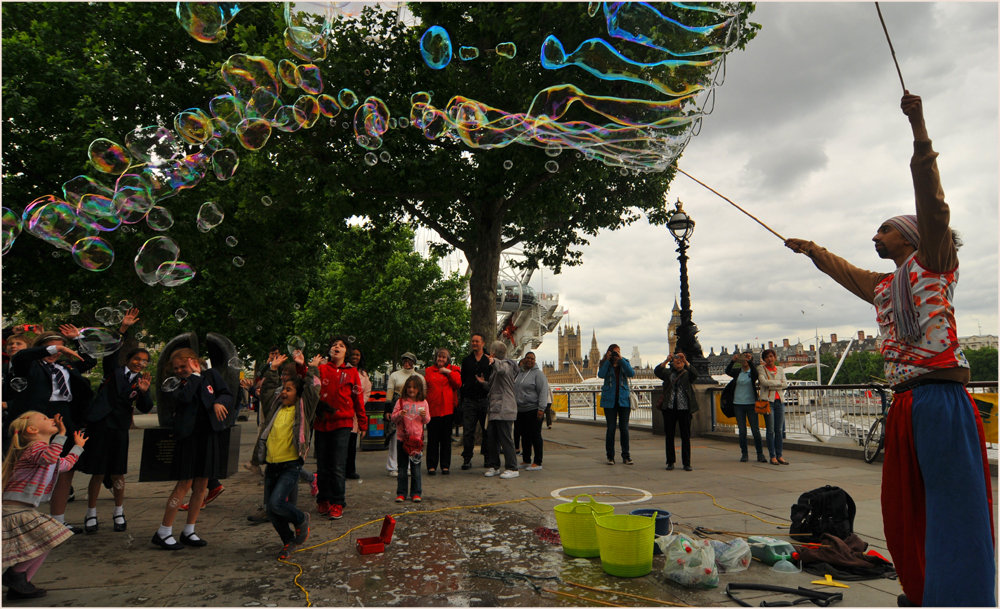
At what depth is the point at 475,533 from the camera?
5.03 metres

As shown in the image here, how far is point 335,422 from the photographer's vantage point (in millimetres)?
6324

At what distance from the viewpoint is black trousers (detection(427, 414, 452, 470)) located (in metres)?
8.63

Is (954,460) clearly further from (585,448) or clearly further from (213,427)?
(585,448)

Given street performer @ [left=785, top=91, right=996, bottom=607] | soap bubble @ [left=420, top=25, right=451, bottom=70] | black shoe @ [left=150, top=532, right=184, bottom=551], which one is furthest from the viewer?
soap bubble @ [left=420, top=25, right=451, bottom=70]

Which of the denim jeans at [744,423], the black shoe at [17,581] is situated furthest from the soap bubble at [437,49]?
the denim jeans at [744,423]

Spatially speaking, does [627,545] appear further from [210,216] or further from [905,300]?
[210,216]

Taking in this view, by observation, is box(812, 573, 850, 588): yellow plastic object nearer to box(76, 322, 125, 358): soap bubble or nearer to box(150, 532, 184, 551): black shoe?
box(150, 532, 184, 551): black shoe

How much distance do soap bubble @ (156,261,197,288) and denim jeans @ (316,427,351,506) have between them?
2.69 metres

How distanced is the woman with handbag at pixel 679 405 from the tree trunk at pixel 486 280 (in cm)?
469

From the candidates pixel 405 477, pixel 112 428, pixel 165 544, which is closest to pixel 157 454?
pixel 112 428

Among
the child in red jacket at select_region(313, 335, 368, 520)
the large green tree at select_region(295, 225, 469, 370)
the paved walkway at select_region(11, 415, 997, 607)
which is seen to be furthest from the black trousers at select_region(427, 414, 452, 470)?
the large green tree at select_region(295, 225, 469, 370)

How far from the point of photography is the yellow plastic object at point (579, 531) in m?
4.31

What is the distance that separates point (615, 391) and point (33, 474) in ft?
24.1

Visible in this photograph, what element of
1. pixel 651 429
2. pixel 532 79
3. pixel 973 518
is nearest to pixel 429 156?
pixel 532 79
